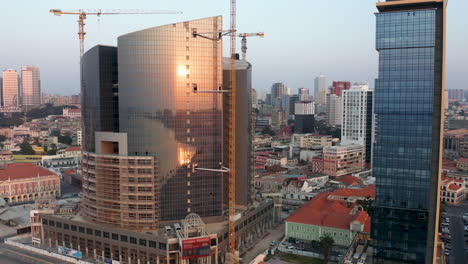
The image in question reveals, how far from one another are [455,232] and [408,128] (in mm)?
33032

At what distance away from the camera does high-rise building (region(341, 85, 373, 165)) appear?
140 metres

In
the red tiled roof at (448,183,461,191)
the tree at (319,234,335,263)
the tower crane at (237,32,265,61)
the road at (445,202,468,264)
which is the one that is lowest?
the road at (445,202,468,264)

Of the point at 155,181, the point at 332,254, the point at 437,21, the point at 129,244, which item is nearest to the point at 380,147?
the point at 437,21

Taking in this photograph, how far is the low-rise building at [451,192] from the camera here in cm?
9594

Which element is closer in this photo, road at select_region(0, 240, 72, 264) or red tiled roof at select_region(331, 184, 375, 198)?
road at select_region(0, 240, 72, 264)

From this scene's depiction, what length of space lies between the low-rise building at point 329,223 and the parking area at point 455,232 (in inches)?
495

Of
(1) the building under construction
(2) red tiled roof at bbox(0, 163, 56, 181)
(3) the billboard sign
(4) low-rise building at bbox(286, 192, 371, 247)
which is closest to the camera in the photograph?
(1) the building under construction

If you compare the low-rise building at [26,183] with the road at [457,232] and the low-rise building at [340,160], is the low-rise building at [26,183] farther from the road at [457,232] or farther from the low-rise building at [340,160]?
the road at [457,232]

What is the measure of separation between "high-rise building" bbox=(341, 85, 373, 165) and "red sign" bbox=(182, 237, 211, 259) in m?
94.5

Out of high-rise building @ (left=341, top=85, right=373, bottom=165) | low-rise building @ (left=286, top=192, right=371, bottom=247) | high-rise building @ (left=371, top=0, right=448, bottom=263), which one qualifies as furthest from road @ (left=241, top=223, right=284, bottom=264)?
high-rise building @ (left=341, top=85, right=373, bottom=165)

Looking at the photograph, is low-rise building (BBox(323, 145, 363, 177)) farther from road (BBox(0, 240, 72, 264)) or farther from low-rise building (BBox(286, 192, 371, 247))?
road (BBox(0, 240, 72, 264))

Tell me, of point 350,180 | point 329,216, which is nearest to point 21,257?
point 329,216

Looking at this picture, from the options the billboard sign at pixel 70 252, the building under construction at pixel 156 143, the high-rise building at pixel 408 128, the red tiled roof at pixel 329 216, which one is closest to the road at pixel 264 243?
the building under construction at pixel 156 143

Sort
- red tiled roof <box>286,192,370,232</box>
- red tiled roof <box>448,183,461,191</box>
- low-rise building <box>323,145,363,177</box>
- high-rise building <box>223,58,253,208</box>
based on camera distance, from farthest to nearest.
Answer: low-rise building <box>323,145,363,177</box>
red tiled roof <box>448,183,461,191</box>
high-rise building <box>223,58,253,208</box>
red tiled roof <box>286,192,370,232</box>
